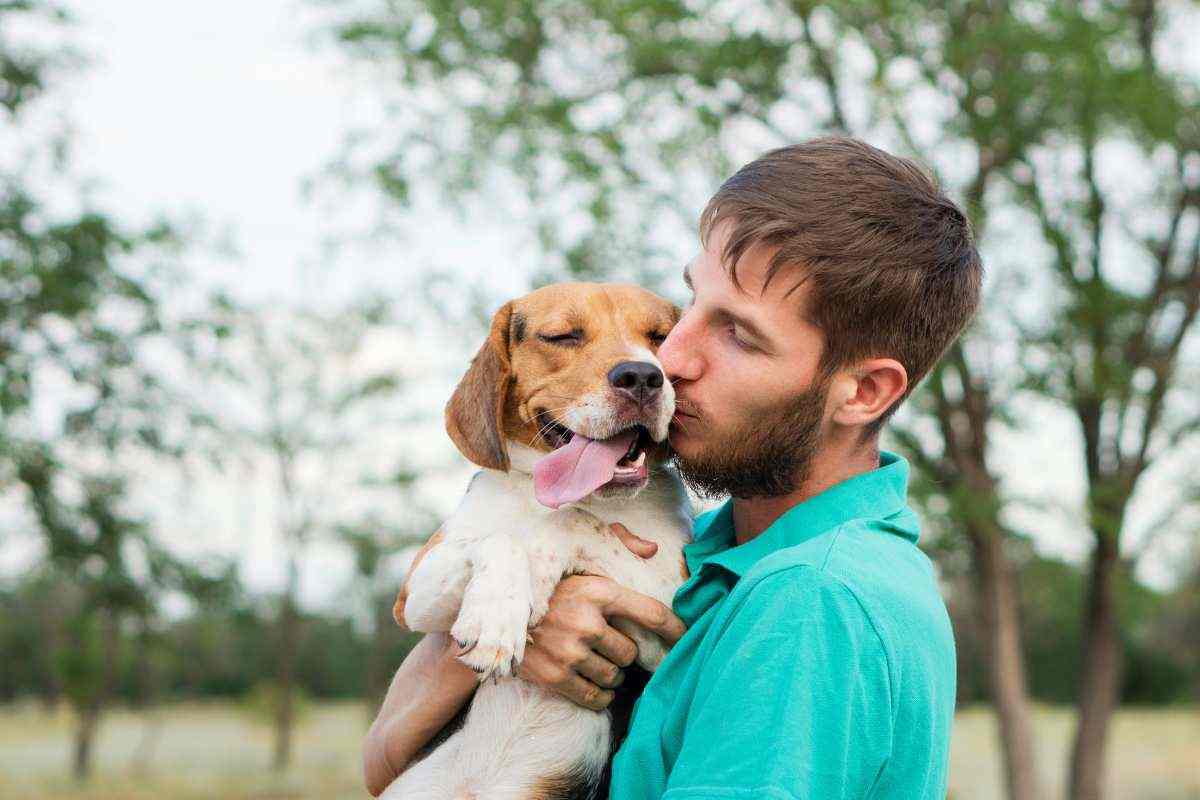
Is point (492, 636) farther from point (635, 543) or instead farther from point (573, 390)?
point (573, 390)

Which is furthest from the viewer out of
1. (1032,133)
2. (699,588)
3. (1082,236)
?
(1082,236)

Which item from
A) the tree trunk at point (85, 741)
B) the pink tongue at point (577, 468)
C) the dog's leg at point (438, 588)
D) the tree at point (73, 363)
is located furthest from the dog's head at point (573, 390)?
the tree trunk at point (85, 741)

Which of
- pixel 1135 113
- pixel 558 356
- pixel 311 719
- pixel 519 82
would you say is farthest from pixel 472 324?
pixel 311 719

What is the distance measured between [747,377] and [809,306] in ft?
0.67

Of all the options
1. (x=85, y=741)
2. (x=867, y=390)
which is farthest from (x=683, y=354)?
(x=85, y=741)

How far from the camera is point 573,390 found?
146 inches

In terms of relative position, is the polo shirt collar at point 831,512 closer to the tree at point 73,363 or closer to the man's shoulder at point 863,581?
the man's shoulder at point 863,581

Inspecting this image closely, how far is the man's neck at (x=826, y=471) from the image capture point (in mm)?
2881

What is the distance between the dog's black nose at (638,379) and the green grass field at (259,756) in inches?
710

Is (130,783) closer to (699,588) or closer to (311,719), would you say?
(311,719)

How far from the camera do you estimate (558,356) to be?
3.89m

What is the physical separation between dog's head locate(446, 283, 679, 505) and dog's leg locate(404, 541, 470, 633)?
30 centimetres

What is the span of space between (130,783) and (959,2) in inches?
881

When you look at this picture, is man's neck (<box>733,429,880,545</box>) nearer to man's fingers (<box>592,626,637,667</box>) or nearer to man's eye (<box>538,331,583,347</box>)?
man's fingers (<box>592,626,637,667</box>)
